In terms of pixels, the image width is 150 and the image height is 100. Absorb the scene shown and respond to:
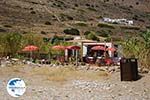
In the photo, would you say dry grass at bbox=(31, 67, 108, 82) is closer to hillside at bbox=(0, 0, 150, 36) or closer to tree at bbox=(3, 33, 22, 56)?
tree at bbox=(3, 33, 22, 56)

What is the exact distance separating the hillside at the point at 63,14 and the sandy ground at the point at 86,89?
41.4 metres

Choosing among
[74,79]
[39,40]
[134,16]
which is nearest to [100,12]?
[134,16]

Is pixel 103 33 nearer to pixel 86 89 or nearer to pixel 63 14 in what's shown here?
pixel 63 14

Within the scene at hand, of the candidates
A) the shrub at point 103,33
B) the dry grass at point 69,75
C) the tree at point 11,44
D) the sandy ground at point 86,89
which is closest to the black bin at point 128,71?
the sandy ground at point 86,89

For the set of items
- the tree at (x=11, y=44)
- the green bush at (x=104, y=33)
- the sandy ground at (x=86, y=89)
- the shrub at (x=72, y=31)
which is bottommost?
the green bush at (x=104, y=33)

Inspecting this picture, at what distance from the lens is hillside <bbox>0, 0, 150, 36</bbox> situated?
70250 mm

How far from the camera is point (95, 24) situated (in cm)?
8288

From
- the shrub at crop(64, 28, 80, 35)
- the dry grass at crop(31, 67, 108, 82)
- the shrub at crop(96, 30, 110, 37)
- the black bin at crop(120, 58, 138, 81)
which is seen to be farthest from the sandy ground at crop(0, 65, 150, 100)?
the shrub at crop(96, 30, 110, 37)

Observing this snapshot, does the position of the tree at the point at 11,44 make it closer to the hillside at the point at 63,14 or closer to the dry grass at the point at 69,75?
the dry grass at the point at 69,75

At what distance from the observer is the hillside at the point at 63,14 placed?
7025 cm

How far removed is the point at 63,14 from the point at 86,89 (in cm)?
6767

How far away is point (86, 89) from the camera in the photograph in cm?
1788

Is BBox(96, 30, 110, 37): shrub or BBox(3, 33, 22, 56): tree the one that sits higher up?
BBox(3, 33, 22, 56): tree

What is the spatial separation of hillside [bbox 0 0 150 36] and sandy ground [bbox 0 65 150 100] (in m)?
41.4
